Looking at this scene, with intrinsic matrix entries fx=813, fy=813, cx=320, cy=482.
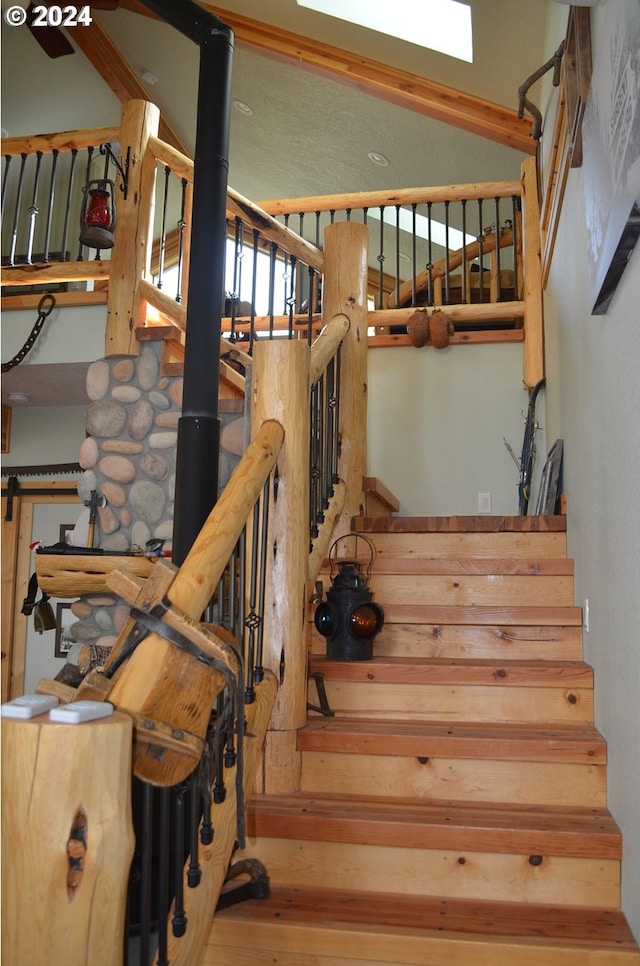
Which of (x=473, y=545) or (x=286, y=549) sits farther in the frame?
(x=473, y=545)

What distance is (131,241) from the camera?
13.9 feet

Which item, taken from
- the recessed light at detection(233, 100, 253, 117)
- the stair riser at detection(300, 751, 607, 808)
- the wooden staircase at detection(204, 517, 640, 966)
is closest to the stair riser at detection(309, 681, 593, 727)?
the wooden staircase at detection(204, 517, 640, 966)

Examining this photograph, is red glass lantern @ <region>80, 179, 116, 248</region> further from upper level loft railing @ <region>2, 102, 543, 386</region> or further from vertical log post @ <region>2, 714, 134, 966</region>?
vertical log post @ <region>2, 714, 134, 966</region>

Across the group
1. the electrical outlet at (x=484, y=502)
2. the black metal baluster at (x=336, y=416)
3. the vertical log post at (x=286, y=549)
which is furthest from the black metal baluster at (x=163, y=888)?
the electrical outlet at (x=484, y=502)

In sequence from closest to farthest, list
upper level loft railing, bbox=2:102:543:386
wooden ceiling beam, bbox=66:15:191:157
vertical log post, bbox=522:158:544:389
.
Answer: upper level loft railing, bbox=2:102:543:386, vertical log post, bbox=522:158:544:389, wooden ceiling beam, bbox=66:15:191:157

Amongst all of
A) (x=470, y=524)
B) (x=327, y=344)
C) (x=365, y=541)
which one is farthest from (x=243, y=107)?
(x=470, y=524)

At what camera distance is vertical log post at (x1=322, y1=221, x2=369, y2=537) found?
3734 mm

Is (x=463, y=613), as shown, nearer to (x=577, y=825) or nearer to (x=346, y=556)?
(x=346, y=556)

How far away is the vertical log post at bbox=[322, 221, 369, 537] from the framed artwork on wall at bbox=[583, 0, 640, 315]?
1.53m

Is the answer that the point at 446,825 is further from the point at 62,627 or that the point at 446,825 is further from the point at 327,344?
the point at 62,627

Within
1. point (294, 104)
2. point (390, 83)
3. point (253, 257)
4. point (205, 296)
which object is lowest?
point (205, 296)

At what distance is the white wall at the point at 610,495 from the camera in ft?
6.12

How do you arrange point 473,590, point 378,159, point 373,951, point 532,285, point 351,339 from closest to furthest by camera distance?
point 373,951, point 473,590, point 351,339, point 532,285, point 378,159

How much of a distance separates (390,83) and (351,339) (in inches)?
128
